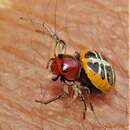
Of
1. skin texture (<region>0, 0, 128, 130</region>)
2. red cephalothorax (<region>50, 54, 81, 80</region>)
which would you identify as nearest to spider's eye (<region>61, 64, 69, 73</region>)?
red cephalothorax (<region>50, 54, 81, 80</region>)

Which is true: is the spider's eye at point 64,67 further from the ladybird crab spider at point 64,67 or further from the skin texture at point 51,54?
the skin texture at point 51,54

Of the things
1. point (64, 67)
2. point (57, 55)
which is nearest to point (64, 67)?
point (64, 67)

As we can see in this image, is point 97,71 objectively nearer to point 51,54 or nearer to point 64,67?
point 64,67

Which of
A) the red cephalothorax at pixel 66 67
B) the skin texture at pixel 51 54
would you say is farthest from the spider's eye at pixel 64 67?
the skin texture at pixel 51 54

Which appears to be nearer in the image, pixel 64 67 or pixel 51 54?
pixel 64 67

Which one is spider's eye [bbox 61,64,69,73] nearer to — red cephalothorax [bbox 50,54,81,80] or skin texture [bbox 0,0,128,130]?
red cephalothorax [bbox 50,54,81,80]

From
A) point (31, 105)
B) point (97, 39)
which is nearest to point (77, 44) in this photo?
point (97, 39)

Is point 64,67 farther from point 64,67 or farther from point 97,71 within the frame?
point 97,71
